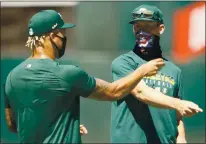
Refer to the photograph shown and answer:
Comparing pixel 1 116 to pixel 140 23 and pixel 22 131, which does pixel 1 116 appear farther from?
pixel 22 131

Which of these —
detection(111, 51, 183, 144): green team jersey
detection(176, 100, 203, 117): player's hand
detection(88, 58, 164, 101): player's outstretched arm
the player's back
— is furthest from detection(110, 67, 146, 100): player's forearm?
detection(111, 51, 183, 144): green team jersey

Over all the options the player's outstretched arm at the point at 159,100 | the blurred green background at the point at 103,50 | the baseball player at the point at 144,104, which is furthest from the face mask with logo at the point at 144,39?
the blurred green background at the point at 103,50

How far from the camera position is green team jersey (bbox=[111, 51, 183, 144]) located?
594 cm

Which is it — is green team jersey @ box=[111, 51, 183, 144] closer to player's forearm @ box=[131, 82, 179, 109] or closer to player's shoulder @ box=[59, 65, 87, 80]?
player's forearm @ box=[131, 82, 179, 109]

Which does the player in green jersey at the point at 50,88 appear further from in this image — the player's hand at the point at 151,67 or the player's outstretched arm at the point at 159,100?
the player's outstretched arm at the point at 159,100

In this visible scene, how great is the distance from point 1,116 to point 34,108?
21.1ft

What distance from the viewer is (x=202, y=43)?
11.2m

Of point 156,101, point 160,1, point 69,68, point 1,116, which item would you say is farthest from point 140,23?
point 1,116

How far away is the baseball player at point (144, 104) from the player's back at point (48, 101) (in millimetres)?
865

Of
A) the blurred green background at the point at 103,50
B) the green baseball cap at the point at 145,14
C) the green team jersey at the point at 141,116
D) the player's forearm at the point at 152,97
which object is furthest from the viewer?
the blurred green background at the point at 103,50

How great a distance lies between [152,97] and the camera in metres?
5.68

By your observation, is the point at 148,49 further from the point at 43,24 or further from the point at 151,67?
the point at 43,24

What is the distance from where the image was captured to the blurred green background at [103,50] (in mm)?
11023

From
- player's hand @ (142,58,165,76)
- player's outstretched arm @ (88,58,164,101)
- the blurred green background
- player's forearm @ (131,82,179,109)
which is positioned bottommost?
the blurred green background
